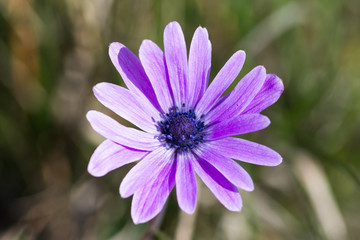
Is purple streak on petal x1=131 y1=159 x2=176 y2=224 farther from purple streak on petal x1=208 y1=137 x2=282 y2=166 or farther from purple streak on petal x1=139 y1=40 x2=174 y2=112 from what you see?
purple streak on petal x1=139 y1=40 x2=174 y2=112

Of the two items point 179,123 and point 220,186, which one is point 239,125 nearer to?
point 220,186

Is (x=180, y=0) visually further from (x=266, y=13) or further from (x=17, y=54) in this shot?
(x=17, y=54)

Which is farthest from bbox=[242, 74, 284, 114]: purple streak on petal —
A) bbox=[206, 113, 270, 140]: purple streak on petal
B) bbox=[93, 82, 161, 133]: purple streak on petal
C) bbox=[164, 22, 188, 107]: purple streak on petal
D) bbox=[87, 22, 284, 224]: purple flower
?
bbox=[93, 82, 161, 133]: purple streak on petal

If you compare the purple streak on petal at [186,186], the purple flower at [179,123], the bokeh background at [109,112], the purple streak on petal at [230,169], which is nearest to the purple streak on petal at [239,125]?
the purple flower at [179,123]

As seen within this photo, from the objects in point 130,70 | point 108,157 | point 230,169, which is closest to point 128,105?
point 130,70

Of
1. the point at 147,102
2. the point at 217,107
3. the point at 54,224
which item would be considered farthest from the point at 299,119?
the point at 54,224

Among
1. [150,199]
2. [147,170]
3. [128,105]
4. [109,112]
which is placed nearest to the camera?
[150,199]
